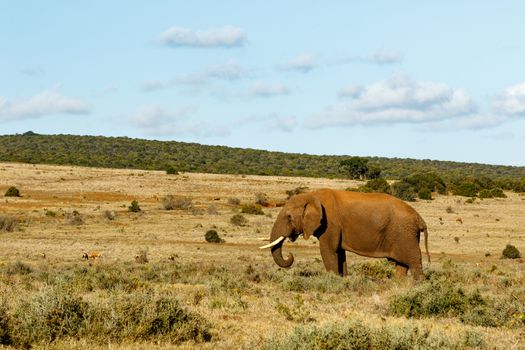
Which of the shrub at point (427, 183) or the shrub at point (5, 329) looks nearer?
the shrub at point (5, 329)

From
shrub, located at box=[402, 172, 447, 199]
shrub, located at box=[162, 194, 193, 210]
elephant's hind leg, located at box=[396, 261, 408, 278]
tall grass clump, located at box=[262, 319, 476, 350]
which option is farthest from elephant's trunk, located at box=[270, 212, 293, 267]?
shrub, located at box=[402, 172, 447, 199]

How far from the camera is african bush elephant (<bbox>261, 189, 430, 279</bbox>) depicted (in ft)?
64.7

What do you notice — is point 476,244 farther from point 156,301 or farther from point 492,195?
point 492,195

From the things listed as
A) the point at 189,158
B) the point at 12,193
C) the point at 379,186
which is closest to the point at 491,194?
the point at 379,186

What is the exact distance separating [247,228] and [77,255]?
1482 centimetres

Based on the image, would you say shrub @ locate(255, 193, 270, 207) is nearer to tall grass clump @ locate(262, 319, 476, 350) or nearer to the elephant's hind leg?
the elephant's hind leg

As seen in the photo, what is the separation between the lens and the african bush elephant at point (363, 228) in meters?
19.7

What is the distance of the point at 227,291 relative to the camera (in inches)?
675

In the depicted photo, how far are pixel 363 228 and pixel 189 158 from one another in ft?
369

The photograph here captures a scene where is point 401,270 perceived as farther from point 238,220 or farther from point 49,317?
point 238,220

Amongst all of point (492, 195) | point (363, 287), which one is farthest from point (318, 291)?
point (492, 195)

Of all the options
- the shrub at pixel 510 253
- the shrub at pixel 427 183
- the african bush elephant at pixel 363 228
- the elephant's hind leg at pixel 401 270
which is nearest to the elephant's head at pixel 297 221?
the african bush elephant at pixel 363 228

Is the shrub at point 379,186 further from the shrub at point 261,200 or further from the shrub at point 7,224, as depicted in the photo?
the shrub at point 7,224

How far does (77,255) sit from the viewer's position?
28656mm
